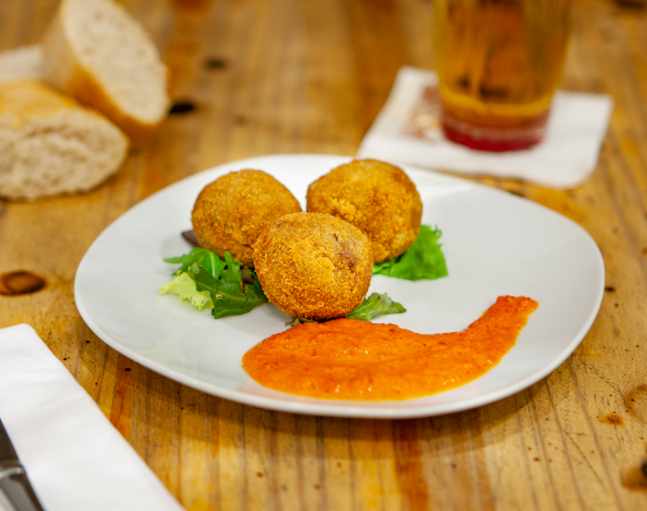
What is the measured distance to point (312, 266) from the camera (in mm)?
1877

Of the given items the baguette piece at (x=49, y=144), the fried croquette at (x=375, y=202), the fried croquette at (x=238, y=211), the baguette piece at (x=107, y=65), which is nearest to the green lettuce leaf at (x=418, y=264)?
the fried croquette at (x=375, y=202)

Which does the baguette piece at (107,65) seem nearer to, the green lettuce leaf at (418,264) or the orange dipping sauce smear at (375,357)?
the green lettuce leaf at (418,264)

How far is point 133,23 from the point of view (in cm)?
323

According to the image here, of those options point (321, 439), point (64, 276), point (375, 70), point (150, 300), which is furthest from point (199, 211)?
point (375, 70)

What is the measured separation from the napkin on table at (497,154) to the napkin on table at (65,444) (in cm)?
143

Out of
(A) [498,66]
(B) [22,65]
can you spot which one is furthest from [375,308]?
(B) [22,65]

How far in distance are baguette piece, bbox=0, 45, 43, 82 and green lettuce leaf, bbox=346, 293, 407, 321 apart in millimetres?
1621

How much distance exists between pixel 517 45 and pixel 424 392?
57.6 inches

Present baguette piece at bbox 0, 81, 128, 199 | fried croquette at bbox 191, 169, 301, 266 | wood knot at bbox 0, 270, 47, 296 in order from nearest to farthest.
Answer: fried croquette at bbox 191, 169, 301, 266, wood knot at bbox 0, 270, 47, 296, baguette piece at bbox 0, 81, 128, 199

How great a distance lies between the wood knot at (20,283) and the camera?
2297mm

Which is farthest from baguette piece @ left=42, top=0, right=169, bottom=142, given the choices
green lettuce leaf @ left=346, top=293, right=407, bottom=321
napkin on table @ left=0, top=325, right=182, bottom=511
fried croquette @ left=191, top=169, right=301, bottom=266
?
green lettuce leaf @ left=346, top=293, right=407, bottom=321

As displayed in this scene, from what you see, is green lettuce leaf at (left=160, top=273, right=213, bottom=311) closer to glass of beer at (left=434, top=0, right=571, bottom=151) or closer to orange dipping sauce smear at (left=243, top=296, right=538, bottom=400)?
orange dipping sauce smear at (left=243, top=296, right=538, bottom=400)

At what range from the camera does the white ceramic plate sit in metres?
1.69

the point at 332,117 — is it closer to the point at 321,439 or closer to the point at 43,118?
the point at 43,118
